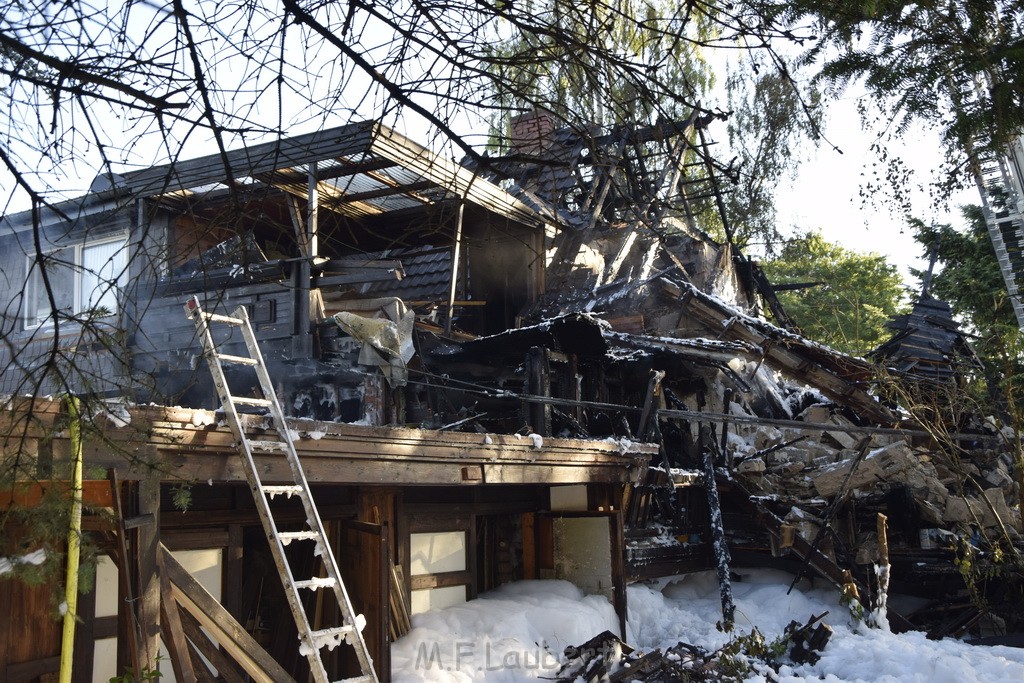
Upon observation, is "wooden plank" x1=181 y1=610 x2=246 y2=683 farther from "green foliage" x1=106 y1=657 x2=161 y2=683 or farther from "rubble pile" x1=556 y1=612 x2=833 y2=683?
"rubble pile" x1=556 y1=612 x2=833 y2=683

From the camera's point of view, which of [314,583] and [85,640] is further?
[85,640]

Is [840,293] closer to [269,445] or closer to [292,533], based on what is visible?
[269,445]

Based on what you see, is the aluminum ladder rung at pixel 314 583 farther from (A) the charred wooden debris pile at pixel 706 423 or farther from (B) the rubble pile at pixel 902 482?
(B) the rubble pile at pixel 902 482

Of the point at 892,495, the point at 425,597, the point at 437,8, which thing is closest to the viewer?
the point at 437,8

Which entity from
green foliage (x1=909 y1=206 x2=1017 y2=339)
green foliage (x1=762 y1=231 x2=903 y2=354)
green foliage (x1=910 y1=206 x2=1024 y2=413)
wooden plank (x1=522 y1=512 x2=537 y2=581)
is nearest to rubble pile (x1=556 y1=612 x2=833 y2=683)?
wooden plank (x1=522 y1=512 x2=537 y2=581)

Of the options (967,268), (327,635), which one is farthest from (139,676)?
(967,268)

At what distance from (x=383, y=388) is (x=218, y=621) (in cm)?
588

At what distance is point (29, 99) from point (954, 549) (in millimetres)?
13080

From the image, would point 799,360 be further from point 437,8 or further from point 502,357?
point 437,8

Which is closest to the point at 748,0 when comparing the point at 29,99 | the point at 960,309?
the point at 29,99

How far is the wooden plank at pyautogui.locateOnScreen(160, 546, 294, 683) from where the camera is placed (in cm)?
543

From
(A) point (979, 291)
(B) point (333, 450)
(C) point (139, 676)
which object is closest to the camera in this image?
(C) point (139, 676)

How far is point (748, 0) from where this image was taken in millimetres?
3844

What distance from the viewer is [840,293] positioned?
114ft
